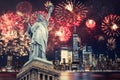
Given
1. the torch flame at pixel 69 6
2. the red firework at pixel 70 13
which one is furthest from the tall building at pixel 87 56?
the torch flame at pixel 69 6

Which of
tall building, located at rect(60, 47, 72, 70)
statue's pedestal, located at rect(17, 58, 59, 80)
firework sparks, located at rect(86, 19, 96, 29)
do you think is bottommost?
statue's pedestal, located at rect(17, 58, 59, 80)

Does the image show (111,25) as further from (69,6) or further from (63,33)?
(63,33)

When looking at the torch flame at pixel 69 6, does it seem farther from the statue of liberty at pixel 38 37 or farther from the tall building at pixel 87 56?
the tall building at pixel 87 56

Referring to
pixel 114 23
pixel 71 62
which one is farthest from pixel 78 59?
pixel 114 23

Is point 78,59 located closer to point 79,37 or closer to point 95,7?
point 79,37

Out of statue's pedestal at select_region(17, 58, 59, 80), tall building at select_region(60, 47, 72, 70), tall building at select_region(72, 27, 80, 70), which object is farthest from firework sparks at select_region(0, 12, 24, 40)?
tall building at select_region(72, 27, 80, 70)

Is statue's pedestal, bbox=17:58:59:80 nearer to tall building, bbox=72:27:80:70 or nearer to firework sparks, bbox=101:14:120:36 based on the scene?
tall building, bbox=72:27:80:70
